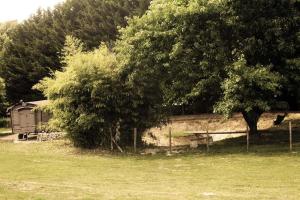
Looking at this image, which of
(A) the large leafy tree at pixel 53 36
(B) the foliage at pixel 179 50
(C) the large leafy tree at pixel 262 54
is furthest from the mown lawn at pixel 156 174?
(A) the large leafy tree at pixel 53 36

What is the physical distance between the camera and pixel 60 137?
125ft

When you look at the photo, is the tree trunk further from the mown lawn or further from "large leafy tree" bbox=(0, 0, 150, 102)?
"large leafy tree" bbox=(0, 0, 150, 102)

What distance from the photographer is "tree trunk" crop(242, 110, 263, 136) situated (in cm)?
2916

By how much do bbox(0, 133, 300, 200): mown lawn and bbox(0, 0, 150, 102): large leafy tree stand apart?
3002 cm

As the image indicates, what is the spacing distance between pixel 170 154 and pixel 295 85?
7783mm

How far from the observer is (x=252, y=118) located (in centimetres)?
2986

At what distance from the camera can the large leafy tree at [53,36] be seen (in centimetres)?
5870

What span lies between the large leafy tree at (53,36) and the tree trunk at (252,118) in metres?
28.4

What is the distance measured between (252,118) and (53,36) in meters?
36.5

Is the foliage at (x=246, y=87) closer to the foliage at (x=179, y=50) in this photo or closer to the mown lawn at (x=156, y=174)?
the foliage at (x=179, y=50)

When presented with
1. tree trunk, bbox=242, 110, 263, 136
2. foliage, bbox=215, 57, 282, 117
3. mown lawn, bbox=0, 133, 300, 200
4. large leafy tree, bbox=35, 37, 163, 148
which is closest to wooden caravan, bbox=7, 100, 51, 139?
large leafy tree, bbox=35, 37, 163, 148

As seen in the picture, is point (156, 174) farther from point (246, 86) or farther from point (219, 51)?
point (219, 51)

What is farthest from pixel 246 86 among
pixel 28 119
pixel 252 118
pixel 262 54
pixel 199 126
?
pixel 28 119

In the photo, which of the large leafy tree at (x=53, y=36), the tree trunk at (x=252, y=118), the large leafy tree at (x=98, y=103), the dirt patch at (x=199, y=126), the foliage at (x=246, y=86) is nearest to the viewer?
the foliage at (x=246, y=86)
